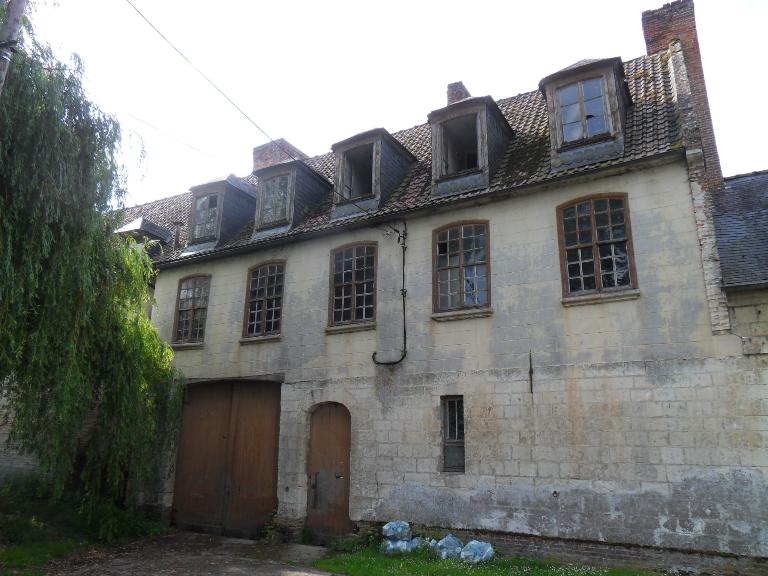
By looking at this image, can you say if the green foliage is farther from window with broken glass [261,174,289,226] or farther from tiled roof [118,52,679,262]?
window with broken glass [261,174,289,226]

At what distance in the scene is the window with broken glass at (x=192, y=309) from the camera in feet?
48.3

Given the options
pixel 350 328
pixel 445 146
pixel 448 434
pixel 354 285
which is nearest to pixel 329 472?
pixel 448 434

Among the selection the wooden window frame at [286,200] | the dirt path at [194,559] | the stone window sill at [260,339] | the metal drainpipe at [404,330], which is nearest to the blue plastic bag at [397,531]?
the dirt path at [194,559]

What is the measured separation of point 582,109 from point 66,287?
9.56 m

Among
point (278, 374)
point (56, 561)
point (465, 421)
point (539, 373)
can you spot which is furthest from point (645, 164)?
point (56, 561)

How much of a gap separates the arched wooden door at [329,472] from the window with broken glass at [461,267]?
10.6ft

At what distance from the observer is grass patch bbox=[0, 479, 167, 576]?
9.45 m

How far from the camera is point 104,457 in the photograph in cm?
1112

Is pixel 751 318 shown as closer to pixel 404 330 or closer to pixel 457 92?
pixel 404 330

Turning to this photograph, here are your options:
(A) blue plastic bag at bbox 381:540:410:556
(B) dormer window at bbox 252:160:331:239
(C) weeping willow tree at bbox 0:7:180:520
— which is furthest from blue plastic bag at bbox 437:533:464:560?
(B) dormer window at bbox 252:160:331:239

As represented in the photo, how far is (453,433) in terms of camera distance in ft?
35.0

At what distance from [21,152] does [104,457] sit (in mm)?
6232

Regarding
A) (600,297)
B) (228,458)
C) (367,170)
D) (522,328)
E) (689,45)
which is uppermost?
(689,45)

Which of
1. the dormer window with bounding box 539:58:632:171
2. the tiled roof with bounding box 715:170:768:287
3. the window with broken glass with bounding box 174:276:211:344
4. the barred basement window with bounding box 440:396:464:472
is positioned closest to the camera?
the tiled roof with bounding box 715:170:768:287
